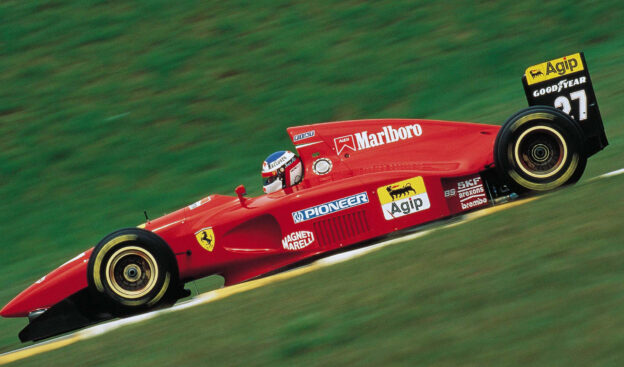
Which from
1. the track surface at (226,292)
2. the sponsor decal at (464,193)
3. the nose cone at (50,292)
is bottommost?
the track surface at (226,292)

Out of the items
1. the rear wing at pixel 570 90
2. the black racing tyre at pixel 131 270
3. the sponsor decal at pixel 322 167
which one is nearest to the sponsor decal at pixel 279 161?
the sponsor decal at pixel 322 167

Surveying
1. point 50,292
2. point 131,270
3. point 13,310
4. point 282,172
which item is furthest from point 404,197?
point 13,310

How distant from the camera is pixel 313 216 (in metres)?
7.55

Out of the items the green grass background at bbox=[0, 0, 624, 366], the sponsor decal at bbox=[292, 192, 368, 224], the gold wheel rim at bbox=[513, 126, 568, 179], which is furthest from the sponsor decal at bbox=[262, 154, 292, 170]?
the gold wheel rim at bbox=[513, 126, 568, 179]

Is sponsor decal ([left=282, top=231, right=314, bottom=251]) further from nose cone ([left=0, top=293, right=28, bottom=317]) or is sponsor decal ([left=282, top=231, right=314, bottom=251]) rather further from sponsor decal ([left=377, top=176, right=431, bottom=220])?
nose cone ([left=0, top=293, right=28, bottom=317])

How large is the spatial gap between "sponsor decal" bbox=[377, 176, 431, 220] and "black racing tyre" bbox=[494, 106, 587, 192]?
0.70 m

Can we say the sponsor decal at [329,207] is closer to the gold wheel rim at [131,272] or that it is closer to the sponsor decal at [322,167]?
the sponsor decal at [322,167]

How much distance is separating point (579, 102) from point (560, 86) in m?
0.23

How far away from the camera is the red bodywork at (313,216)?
7.53m

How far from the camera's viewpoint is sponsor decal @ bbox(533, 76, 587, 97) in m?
7.85

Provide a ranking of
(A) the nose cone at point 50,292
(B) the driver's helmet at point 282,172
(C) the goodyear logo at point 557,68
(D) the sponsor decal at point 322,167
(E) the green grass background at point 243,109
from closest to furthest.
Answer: (E) the green grass background at point 243,109, (A) the nose cone at point 50,292, (C) the goodyear logo at point 557,68, (D) the sponsor decal at point 322,167, (B) the driver's helmet at point 282,172

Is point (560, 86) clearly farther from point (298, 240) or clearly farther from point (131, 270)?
point (131, 270)

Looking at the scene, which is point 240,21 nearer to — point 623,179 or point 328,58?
point 328,58

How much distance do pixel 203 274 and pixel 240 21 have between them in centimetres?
1038
